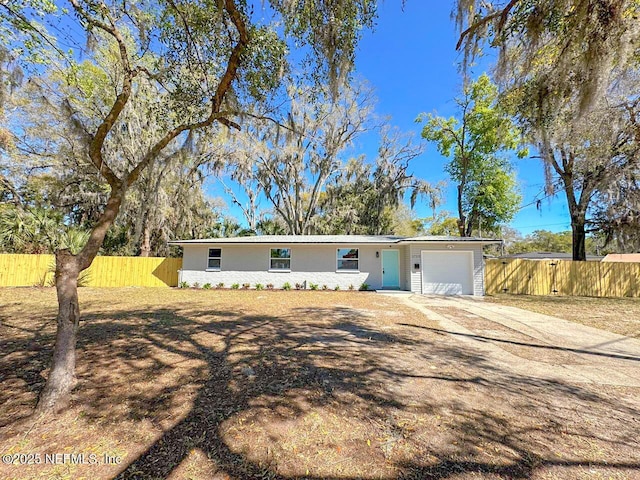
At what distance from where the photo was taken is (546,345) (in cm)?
495

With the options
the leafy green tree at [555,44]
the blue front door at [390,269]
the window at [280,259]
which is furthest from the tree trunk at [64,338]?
the blue front door at [390,269]

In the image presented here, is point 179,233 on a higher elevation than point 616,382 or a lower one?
higher

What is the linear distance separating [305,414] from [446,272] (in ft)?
36.5

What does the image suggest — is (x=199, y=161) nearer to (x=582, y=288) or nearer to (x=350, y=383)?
(x=350, y=383)

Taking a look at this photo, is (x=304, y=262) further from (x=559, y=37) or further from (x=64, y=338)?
(x=559, y=37)

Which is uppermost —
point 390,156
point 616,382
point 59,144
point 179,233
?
point 390,156

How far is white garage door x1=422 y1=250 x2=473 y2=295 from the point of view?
39.9 ft

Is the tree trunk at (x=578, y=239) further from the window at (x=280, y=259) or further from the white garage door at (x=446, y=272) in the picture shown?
the window at (x=280, y=259)

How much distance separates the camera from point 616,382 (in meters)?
3.45

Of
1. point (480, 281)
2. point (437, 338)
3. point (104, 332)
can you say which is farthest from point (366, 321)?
point (480, 281)

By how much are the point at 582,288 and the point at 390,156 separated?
493 inches

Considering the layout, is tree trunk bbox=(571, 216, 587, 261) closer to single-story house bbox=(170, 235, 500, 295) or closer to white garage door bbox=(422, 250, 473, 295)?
white garage door bbox=(422, 250, 473, 295)

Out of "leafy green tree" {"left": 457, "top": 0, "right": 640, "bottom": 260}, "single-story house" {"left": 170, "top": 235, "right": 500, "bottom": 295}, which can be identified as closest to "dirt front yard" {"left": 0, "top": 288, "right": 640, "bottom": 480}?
"leafy green tree" {"left": 457, "top": 0, "right": 640, "bottom": 260}

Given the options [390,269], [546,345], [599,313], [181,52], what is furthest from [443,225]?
[181,52]
